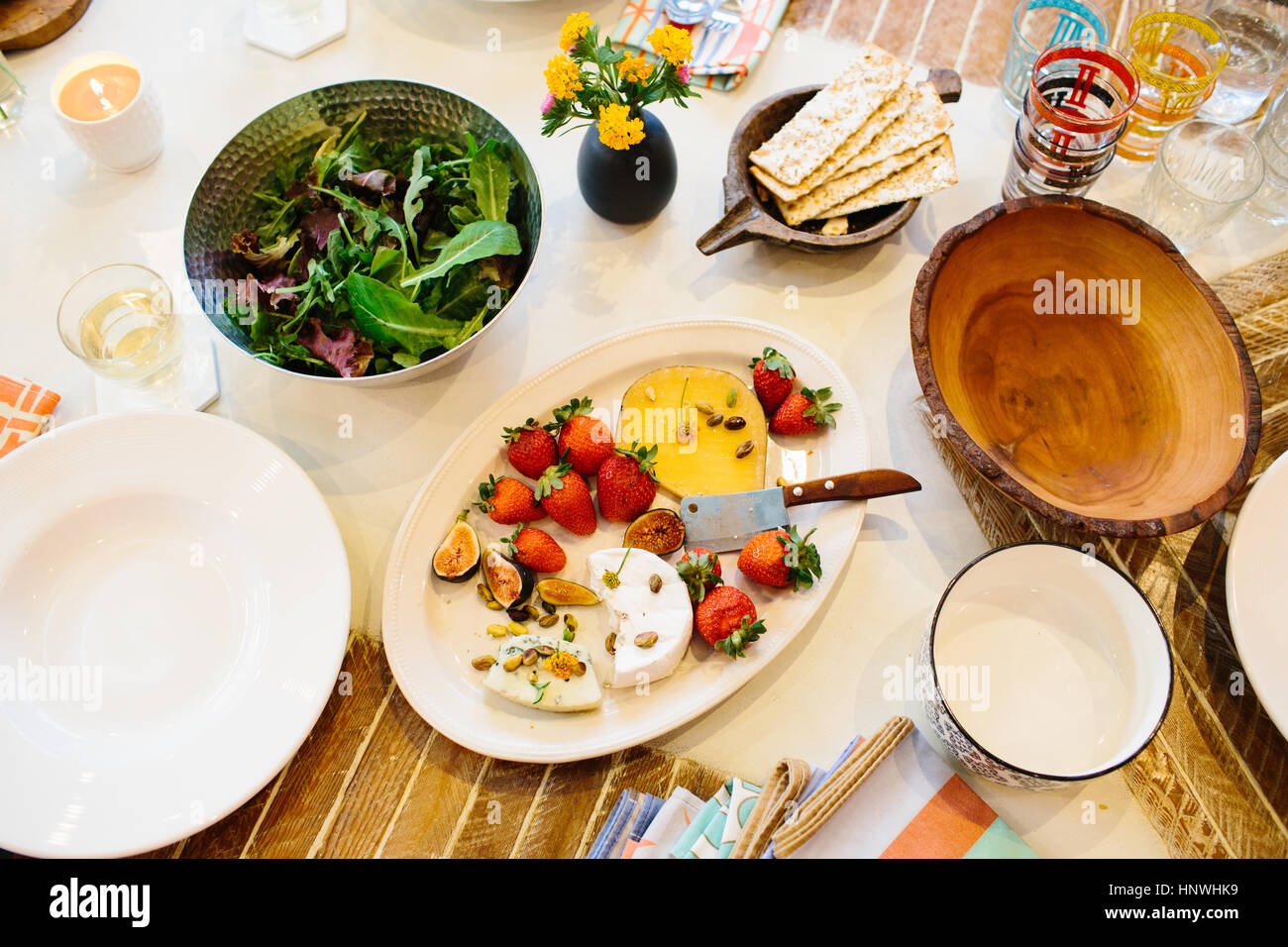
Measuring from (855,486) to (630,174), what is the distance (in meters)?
0.64

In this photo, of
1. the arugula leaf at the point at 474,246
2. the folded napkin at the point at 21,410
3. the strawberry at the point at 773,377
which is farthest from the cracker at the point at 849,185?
the folded napkin at the point at 21,410

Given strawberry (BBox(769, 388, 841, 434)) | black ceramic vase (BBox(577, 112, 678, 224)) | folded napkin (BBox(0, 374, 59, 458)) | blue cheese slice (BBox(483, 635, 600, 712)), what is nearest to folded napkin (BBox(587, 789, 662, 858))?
blue cheese slice (BBox(483, 635, 600, 712))

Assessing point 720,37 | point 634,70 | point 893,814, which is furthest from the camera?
point 720,37

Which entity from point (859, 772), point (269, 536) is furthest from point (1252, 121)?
point (269, 536)

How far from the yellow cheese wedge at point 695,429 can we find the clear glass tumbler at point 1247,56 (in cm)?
104

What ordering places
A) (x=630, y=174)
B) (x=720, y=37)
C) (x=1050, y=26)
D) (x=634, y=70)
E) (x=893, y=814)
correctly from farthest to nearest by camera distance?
(x=720, y=37) → (x=1050, y=26) → (x=630, y=174) → (x=634, y=70) → (x=893, y=814)

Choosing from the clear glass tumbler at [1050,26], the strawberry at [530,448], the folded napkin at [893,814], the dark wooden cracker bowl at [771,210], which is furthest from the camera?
the clear glass tumbler at [1050,26]

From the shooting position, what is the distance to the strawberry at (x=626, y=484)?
1286mm

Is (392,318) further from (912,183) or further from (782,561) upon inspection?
(912,183)

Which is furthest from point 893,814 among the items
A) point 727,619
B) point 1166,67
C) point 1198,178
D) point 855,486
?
point 1166,67

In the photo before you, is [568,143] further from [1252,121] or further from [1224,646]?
[1224,646]

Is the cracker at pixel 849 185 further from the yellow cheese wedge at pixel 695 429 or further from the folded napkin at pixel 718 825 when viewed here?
the folded napkin at pixel 718 825

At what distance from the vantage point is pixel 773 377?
1.36m

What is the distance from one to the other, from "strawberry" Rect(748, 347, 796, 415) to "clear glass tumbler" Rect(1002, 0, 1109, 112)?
28.4 inches
